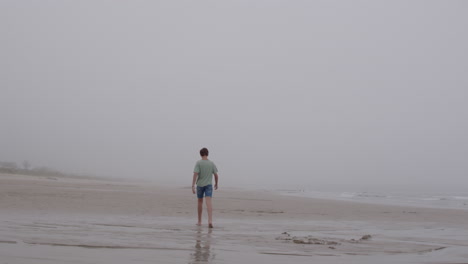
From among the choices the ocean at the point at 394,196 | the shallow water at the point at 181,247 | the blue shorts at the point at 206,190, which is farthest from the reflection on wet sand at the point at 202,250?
the ocean at the point at 394,196

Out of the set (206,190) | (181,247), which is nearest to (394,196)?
(206,190)

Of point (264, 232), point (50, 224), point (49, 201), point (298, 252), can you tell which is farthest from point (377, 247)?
point (49, 201)

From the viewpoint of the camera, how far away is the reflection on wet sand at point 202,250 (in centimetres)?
525

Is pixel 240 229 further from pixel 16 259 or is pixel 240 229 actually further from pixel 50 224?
pixel 16 259

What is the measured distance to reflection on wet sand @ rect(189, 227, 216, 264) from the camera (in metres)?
5.25

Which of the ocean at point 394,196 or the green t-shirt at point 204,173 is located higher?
the green t-shirt at point 204,173

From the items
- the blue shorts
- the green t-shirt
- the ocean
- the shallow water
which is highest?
the green t-shirt

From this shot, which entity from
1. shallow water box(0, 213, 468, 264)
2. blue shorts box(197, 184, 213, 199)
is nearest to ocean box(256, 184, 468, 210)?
blue shorts box(197, 184, 213, 199)

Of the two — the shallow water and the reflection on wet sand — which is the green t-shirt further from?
the reflection on wet sand

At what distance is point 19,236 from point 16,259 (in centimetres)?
192

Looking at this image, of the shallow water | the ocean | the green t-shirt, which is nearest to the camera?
the shallow water

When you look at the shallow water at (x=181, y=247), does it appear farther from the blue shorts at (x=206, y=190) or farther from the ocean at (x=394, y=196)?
the ocean at (x=394, y=196)

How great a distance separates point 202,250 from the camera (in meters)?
6.02

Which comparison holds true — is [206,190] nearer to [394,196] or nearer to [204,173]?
[204,173]
